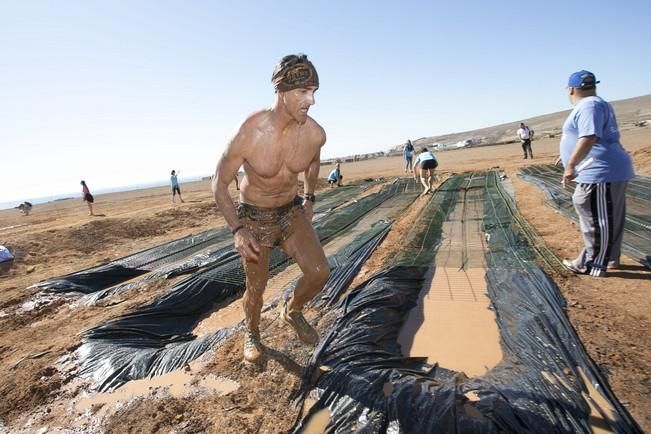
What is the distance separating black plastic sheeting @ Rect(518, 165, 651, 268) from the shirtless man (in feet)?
9.42

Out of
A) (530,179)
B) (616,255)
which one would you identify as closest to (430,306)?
(616,255)

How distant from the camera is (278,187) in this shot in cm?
233

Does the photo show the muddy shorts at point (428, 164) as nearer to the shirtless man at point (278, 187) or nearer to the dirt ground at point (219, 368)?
the dirt ground at point (219, 368)

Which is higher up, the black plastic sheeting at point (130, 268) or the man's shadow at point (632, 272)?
the black plastic sheeting at point (130, 268)

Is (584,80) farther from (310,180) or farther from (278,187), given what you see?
(278,187)

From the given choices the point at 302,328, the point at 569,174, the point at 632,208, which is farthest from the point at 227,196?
the point at 632,208

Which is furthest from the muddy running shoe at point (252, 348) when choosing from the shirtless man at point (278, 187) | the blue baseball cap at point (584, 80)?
the blue baseball cap at point (584, 80)

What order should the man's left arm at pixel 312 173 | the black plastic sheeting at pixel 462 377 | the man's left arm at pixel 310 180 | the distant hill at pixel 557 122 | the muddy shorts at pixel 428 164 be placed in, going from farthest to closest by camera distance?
the distant hill at pixel 557 122, the muddy shorts at pixel 428 164, the man's left arm at pixel 310 180, the man's left arm at pixel 312 173, the black plastic sheeting at pixel 462 377

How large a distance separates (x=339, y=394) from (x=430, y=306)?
1594 millimetres

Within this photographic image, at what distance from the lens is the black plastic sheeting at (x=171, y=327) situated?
2.71 metres

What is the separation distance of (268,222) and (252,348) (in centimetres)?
96

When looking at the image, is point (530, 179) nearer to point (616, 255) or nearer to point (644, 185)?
point (644, 185)

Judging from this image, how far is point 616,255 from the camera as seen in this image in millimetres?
3447

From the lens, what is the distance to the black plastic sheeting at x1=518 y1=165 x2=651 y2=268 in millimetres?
3809
